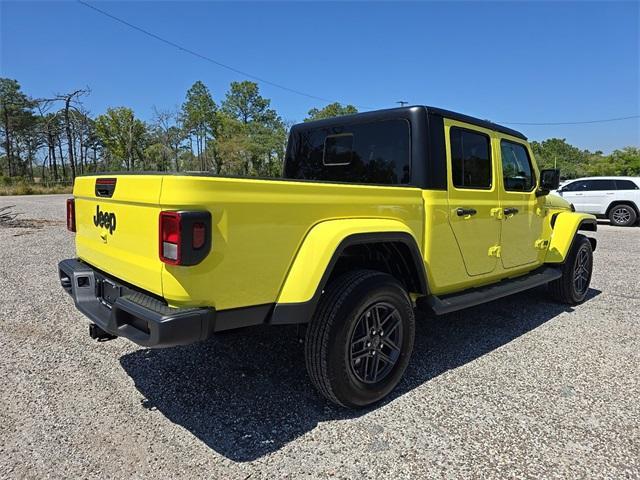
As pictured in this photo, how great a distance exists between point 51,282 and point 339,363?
493 cm

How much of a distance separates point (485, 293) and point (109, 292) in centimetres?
290

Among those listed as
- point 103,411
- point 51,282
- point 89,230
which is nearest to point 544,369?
point 103,411

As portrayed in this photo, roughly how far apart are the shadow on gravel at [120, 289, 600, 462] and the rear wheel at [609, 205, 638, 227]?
41.3ft

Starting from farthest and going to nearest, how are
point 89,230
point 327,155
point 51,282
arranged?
1. point 51,282
2. point 327,155
3. point 89,230

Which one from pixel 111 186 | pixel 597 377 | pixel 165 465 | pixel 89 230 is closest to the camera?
pixel 165 465

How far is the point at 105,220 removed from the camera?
8.45ft

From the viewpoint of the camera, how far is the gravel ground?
7.20 feet

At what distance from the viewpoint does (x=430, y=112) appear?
3211 mm

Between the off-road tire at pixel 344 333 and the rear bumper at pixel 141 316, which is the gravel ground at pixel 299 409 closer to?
the off-road tire at pixel 344 333

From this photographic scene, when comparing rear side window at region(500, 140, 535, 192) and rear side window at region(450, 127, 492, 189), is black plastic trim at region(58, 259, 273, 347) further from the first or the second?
rear side window at region(500, 140, 535, 192)

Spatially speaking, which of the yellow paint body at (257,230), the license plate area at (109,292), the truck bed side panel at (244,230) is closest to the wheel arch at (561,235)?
the yellow paint body at (257,230)

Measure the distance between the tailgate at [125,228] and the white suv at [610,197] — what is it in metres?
16.3

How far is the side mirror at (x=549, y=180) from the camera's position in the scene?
4328 mm

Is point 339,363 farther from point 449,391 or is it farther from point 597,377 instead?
point 597,377
